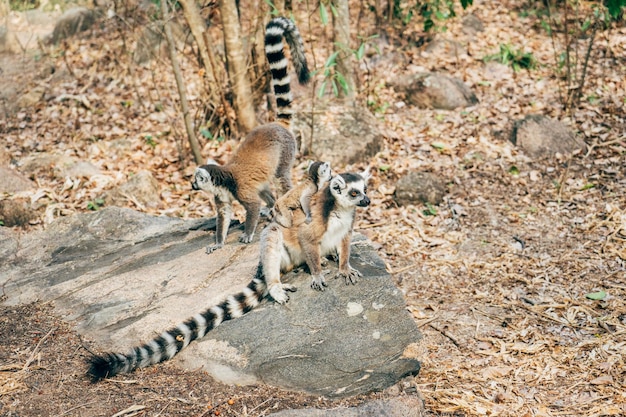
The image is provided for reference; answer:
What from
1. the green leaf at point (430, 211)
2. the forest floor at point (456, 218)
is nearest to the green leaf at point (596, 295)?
the forest floor at point (456, 218)

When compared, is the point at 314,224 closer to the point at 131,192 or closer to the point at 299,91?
the point at 131,192

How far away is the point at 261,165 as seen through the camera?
5.36m

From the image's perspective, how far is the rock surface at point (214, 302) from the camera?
345 cm

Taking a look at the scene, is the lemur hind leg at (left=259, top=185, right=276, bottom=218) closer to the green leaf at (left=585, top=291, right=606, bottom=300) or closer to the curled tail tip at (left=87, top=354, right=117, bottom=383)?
the curled tail tip at (left=87, top=354, right=117, bottom=383)

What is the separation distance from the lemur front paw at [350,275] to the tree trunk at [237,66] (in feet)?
14.1

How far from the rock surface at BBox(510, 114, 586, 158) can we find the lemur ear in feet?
14.0

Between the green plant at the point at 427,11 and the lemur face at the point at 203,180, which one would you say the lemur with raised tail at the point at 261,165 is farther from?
the green plant at the point at 427,11

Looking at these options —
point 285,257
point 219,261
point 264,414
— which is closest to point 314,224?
point 285,257

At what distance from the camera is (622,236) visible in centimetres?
582

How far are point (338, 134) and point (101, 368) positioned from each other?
503 centimetres

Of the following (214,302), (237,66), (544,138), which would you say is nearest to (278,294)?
(214,302)

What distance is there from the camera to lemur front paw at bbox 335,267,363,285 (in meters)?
3.98

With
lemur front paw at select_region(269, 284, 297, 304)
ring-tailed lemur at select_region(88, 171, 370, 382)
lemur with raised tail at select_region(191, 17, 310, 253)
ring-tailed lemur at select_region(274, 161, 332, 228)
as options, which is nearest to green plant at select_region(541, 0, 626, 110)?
lemur with raised tail at select_region(191, 17, 310, 253)

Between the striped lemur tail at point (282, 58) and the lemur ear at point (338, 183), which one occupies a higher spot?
the striped lemur tail at point (282, 58)
